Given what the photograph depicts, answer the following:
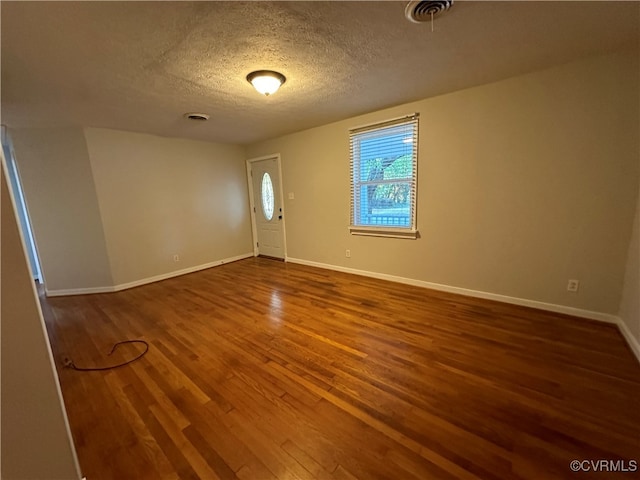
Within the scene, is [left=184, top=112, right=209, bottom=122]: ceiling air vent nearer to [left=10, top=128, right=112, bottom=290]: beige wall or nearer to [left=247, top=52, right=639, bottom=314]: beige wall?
[left=10, top=128, right=112, bottom=290]: beige wall

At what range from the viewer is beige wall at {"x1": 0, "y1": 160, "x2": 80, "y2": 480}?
88 cm

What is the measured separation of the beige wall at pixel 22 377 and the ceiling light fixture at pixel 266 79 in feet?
6.11

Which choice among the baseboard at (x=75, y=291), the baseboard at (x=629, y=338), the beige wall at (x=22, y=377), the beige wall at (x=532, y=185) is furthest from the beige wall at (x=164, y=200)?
the baseboard at (x=629, y=338)

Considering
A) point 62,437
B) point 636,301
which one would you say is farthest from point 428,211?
point 62,437

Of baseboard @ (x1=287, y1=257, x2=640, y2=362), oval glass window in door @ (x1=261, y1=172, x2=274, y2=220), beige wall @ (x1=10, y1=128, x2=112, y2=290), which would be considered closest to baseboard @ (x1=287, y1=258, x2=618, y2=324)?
baseboard @ (x1=287, y1=257, x2=640, y2=362)

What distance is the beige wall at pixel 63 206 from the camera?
3.50m

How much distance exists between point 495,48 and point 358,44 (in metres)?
1.07

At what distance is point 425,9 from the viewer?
60.8 inches

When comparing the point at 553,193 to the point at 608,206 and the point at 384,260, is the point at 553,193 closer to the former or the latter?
the point at 608,206

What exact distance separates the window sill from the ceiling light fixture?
2237mm

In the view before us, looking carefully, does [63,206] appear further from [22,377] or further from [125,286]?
[22,377]

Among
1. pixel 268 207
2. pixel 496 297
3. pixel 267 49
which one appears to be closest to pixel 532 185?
pixel 496 297

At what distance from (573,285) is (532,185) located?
1.04 meters

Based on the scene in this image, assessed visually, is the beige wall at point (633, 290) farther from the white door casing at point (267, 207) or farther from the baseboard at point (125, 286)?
the baseboard at point (125, 286)
